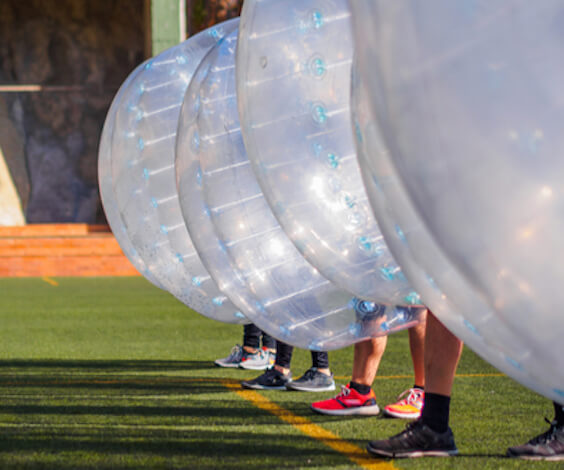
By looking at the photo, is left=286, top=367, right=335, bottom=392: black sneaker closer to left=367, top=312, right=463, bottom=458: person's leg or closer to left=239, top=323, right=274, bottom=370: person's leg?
left=239, top=323, right=274, bottom=370: person's leg

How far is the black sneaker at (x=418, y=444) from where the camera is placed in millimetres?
2949

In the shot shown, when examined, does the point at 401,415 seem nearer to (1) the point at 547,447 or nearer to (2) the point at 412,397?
(2) the point at 412,397

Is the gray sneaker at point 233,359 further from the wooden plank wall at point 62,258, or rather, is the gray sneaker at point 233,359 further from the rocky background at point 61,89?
the rocky background at point 61,89

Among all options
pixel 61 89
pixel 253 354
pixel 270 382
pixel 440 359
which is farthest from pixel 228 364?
pixel 61 89

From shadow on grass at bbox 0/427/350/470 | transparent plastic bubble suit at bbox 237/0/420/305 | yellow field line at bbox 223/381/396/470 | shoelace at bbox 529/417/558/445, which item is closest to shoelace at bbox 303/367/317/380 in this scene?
yellow field line at bbox 223/381/396/470

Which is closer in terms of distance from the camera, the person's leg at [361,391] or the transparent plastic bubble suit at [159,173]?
the person's leg at [361,391]

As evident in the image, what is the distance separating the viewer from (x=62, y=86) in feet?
77.7

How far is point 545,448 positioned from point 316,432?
2.67 feet

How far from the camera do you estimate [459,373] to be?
5.00 meters

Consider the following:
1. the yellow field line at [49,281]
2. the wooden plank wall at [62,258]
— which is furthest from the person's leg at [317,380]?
the wooden plank wall at [62,258]

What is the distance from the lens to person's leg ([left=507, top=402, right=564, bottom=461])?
2969 mm

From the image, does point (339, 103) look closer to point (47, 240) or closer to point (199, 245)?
point (199, 245)

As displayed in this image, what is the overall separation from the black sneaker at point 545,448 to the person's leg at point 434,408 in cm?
21

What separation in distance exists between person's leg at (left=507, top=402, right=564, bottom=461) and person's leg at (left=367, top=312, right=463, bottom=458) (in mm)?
215
